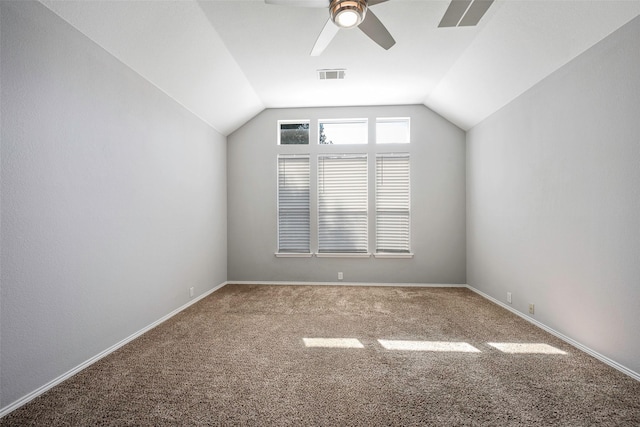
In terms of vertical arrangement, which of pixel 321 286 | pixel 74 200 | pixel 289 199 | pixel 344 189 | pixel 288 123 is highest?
pixel 288 123

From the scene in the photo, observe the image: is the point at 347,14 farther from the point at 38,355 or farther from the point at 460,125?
the point at 460,125

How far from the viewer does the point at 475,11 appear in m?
2.13

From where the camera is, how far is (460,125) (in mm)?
4797

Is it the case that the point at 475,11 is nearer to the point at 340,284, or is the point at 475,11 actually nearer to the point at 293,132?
the point at 293,132

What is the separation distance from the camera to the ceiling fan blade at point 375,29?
2125mm

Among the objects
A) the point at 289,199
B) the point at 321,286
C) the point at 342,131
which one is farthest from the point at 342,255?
the point at 342,131

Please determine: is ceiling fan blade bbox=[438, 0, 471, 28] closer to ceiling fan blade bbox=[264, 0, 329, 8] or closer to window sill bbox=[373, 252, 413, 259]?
ceiling fan blade bbox=[264, 0, 329, 8]

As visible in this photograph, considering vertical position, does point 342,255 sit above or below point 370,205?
below

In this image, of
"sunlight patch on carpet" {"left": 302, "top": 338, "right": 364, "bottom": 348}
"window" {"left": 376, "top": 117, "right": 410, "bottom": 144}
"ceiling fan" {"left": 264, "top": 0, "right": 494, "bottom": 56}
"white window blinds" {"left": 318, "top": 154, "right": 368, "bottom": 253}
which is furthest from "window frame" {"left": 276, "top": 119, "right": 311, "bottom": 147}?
"sunlight patch on carpet" {"left": 302, "top": 338, "right": 364, "bottom": 348}

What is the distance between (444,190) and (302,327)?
11.0 feet

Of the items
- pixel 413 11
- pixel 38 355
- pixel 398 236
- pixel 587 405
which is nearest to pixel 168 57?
pixel 413 11

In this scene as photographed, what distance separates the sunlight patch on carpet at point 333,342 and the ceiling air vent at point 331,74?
3.26 metres

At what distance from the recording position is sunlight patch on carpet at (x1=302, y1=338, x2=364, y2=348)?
8.79ft

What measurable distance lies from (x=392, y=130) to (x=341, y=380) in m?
4.21
